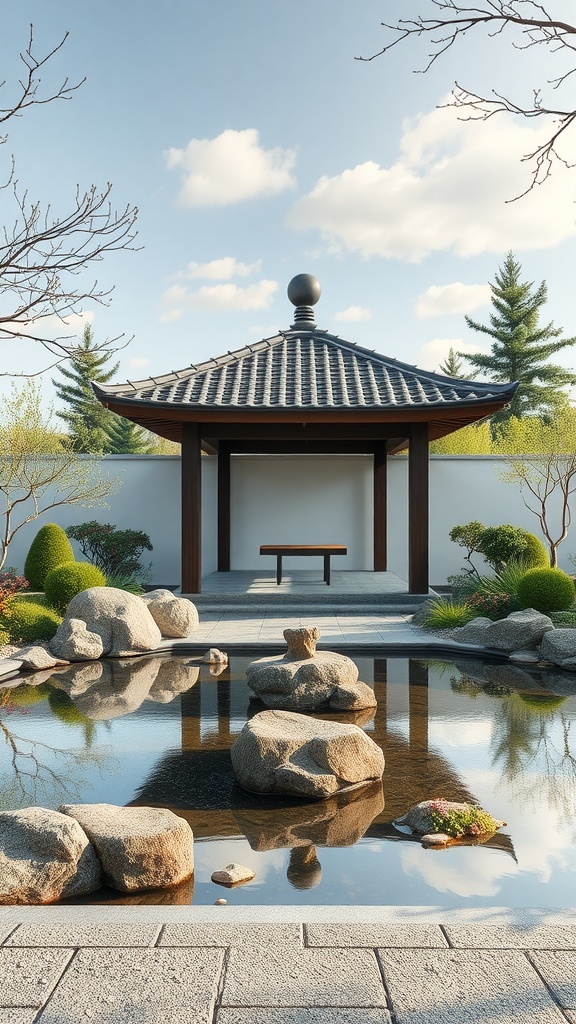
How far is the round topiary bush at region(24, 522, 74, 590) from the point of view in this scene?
39.3 ft

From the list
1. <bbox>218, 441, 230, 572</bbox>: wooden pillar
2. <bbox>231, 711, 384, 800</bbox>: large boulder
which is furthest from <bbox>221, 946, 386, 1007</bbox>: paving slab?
<bbox>218, 441, 230, 572</bbox>: wooden pillar

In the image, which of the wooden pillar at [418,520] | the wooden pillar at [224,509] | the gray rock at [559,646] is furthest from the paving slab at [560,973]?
the wooden pillar at [224,509]

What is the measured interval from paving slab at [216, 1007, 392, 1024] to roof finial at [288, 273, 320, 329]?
14.0 metres

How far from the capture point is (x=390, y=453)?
50.4 feet

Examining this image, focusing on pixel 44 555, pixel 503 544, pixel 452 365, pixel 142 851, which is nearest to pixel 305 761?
pixel 142 851

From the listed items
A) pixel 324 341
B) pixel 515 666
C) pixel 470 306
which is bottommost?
pixel 515 666

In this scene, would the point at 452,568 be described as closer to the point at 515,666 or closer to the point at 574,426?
the point at 574,426

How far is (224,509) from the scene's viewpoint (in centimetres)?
1504

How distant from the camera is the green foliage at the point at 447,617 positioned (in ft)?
31.4

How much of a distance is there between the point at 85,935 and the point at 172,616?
21.5ft

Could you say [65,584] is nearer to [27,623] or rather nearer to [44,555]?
[27,623]

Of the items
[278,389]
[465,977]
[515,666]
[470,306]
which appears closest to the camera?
[465,977]

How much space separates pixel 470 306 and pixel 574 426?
22.6m

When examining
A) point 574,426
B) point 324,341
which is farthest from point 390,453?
point 574,426
